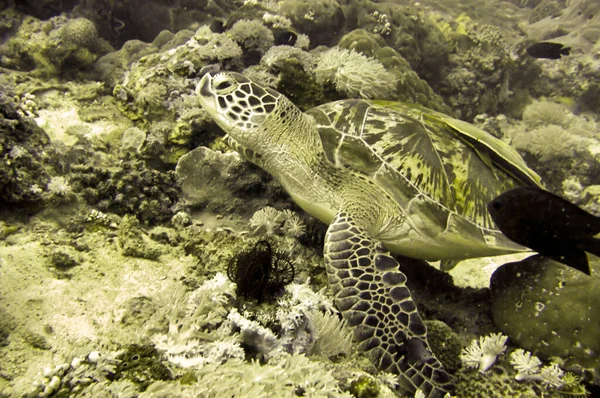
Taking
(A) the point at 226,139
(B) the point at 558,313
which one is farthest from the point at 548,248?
(A) the point at 226,139

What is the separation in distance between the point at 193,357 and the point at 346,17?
8.19 meters

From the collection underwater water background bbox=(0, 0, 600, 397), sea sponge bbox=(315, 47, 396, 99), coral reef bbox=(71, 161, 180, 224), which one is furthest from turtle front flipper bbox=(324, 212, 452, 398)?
sea sponge bbox=(315, 47, 396, 99)

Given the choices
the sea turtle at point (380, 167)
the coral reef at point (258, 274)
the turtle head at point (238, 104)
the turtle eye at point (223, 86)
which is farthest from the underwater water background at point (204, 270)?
the turtle eye at point (223, 86)

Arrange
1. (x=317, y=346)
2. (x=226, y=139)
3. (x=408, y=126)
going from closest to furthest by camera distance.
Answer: (x=317, y=346)
(x=408, y=126)
(x=226, y=139)

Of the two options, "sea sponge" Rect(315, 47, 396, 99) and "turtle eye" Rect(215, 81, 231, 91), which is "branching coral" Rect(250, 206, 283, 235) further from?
"sea sponge" Rect(315, 47, 396, 99)

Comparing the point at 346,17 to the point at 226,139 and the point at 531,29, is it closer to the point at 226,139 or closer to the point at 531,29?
the point at 226,139

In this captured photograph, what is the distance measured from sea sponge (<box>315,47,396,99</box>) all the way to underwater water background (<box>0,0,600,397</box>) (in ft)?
0.05

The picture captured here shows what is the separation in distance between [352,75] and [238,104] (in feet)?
4.88

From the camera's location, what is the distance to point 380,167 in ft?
9.44

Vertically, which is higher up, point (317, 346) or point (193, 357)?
point (193, 357)

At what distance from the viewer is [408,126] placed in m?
3.03

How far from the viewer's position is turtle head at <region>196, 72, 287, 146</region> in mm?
2938

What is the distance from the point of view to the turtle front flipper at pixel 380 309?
2.06m

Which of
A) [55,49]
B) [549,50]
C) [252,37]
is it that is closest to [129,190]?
[252,37]
